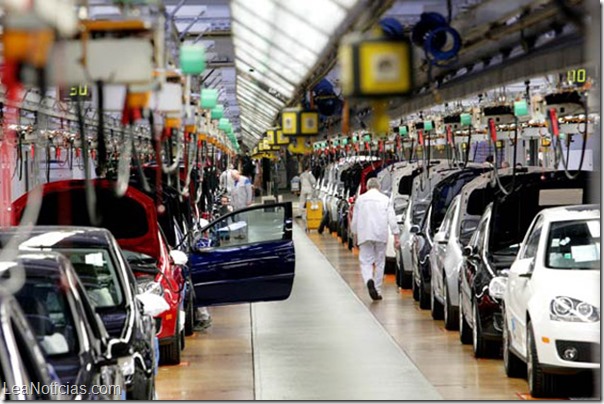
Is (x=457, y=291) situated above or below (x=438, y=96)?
below

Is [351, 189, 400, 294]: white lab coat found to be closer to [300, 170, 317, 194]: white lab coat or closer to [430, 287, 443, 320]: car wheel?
[430, 287, 443, 320]: car wheel

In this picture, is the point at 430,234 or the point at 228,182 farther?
the point at 228,182

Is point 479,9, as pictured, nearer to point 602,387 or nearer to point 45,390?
point 602,387

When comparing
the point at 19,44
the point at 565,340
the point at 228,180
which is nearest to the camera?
the point at 19,44

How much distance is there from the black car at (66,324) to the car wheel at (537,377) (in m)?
3.73

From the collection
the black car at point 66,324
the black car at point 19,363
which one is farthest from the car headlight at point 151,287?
the black car at point 19,363

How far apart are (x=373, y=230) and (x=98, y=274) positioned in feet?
27.5

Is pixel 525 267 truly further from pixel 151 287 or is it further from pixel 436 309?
pixel 436 309

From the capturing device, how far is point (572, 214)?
1180 centimetres

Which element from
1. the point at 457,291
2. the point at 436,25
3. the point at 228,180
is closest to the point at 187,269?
the point at 457,291

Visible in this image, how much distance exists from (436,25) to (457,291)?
500cm

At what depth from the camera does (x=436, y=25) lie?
1062 centimetres

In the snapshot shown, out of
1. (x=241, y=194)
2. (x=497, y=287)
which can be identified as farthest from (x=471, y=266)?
(x=241, y=194)

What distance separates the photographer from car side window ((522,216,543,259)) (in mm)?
11961
